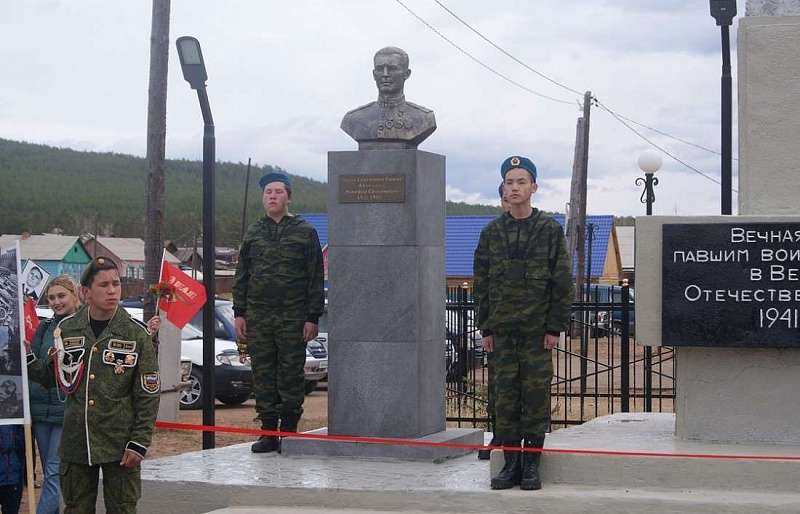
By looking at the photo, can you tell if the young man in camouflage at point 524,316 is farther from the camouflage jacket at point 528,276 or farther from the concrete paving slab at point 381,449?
the concrete paving slab at point 381,449

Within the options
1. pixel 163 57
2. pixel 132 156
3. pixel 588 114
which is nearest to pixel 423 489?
pixel 163 57

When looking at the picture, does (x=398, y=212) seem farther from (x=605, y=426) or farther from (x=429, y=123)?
(x=605, y=426)

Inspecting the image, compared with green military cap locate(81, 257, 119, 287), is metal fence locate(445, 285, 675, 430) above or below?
below

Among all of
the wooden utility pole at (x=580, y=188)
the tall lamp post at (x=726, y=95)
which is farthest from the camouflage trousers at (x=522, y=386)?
the wooden utility pole at (x=580, y=188)

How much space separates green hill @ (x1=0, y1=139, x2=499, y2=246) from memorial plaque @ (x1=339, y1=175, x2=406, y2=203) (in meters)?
86.4

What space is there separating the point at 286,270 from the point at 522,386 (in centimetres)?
224

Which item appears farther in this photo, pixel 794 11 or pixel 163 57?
pixel 163 57

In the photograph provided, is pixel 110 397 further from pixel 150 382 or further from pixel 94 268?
pixel 94 268

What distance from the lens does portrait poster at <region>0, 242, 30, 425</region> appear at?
678 cm

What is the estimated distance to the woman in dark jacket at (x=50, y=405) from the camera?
24.7 feet

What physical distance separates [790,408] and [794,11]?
2621 mm

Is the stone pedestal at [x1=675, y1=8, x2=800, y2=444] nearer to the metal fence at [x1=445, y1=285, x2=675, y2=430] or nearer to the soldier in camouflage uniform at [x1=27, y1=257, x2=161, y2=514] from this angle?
the metal fence at [x1=445, y1=285, x2=675, y2=430]

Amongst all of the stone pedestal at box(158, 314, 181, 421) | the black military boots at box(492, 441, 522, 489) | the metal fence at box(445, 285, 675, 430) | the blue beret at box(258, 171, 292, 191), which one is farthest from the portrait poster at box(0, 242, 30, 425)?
the stone pedestal at box(158, 314, 181, 421)

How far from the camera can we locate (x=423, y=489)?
7.52m
